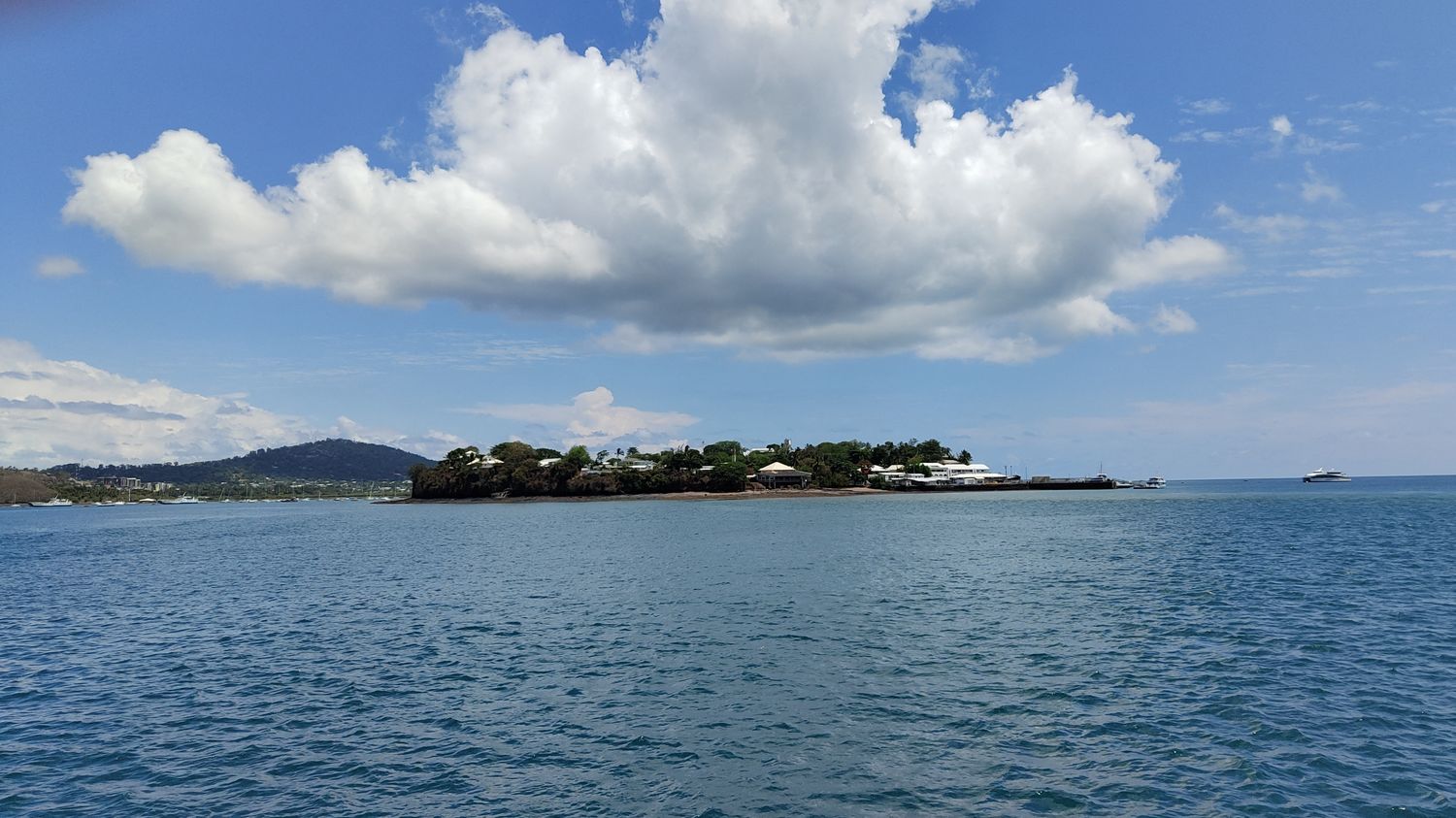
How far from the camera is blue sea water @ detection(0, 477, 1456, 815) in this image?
1497 cm

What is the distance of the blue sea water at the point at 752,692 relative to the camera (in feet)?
49.1

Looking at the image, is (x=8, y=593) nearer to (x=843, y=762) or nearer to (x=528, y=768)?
(x=528, y=768)

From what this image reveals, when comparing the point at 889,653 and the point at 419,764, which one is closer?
the point at 419,764

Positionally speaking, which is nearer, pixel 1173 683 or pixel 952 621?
pixel 1173 683

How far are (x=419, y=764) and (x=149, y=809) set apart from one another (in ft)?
16.0

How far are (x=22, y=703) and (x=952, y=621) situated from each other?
3096 cm

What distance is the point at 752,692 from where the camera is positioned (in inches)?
837

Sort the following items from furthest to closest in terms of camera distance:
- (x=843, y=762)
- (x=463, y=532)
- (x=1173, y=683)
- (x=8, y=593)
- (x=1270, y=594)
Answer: (x=463, y=532) → (x=8, y=593) → (x=1270, y=594) → (x=1173, y=683) → (x=843, y=762)

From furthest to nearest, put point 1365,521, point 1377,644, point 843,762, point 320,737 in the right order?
point 1365,521
point 1377,644
point 320,737
point 843,762

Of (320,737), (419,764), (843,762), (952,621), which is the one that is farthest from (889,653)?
(320,737)

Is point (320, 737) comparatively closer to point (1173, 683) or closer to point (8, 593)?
point (1173, 683)

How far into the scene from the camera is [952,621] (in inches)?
1203

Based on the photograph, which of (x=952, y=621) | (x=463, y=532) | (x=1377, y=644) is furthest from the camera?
(x=463, y=532)

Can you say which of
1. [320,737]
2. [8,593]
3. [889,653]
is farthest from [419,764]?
[8,593]
